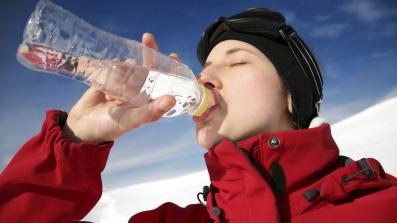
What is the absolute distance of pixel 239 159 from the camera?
1616 mm

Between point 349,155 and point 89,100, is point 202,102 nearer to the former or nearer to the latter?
point 89,100

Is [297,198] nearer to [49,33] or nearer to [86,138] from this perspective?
[86,138]

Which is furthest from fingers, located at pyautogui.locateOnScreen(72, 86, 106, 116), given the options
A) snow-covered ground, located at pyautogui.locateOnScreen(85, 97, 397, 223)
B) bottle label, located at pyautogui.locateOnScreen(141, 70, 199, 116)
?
snow-covered ground, located at pyautogui.locateOnScreen(85, 97, 397, 223)

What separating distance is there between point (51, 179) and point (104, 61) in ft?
2.37

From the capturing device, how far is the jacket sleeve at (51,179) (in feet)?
5.02

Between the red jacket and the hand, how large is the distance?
0.22 feet

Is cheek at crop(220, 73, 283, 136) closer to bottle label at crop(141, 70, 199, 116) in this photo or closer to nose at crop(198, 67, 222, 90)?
nose at crop(198, 67, 222, 90)

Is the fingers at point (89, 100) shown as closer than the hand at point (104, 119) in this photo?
No

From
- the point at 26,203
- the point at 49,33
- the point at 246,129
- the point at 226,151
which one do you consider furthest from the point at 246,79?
the point at 26,203

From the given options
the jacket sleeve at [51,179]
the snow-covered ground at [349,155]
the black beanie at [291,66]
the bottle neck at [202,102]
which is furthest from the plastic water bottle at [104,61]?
the snow-covered ground at [349,155]

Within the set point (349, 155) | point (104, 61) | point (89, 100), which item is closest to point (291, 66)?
point (104, 61)

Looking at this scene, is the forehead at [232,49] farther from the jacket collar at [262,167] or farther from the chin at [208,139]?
the jacket collar at [262,167]

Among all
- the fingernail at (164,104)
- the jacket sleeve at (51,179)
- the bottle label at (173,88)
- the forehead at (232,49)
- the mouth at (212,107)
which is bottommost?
the jacket sleeve at (51,179)

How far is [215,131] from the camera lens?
187cm
